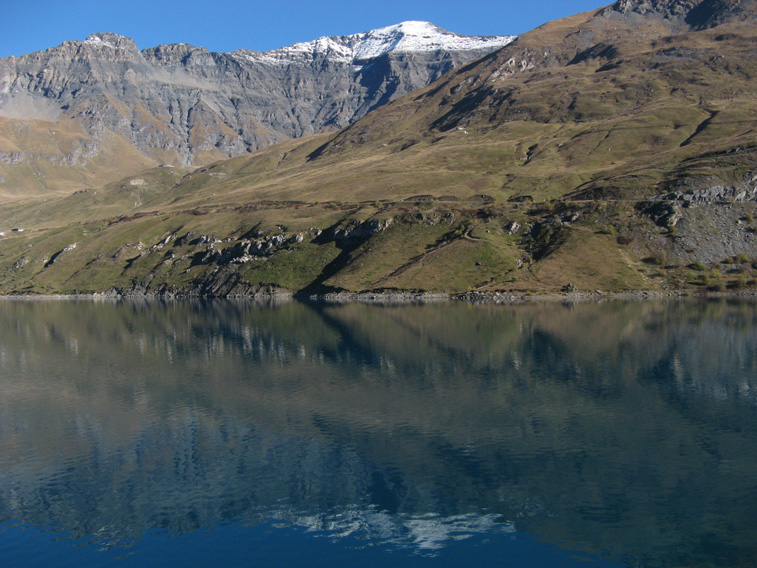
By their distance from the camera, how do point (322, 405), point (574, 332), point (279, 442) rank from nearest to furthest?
point (279, 442) → point (322, 405) → point (574, 332)

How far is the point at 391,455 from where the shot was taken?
48.0m

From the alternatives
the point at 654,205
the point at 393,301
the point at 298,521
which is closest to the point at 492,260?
the point at 393,301

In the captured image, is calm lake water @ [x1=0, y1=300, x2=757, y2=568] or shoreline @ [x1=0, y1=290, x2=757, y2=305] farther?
shoreline @ [x1=0, y1=290, x2=757, y2=305]

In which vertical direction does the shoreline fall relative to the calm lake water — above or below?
above

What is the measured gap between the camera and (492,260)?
6885 inches

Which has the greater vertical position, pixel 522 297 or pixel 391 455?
pixel 522 297

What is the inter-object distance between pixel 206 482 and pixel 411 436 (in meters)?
17.9

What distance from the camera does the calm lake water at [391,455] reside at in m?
34.8

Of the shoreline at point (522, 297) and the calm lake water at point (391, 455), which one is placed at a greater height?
the shoreline at point (522, 297)

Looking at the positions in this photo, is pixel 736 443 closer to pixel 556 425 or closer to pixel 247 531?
pixel 556 425

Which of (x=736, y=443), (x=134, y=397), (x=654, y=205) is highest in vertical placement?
(x=654, y=205)

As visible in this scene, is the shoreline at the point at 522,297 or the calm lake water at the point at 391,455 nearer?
the calm lake water at the point at 391,455

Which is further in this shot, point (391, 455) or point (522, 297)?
point (522, 297)

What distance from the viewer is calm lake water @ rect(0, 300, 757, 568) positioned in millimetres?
34844
